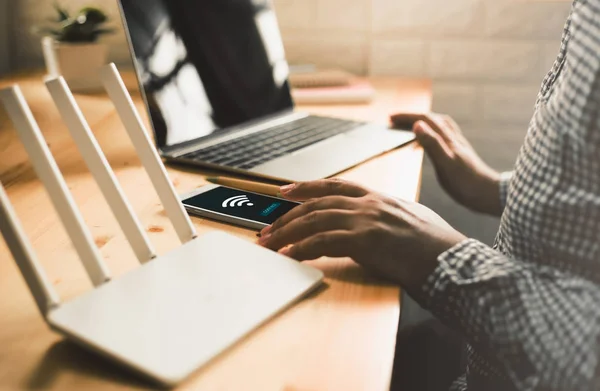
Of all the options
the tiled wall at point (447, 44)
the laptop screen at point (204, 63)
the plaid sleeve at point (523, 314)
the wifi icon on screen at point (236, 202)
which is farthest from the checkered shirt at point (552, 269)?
the tiled wall at point (447, 44)

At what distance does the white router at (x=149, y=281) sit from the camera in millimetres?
398

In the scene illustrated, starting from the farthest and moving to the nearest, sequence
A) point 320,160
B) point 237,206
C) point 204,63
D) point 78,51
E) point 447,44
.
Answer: point 447,44 < point 78,51 < point 204,63 < point 320,160 < point 237,206

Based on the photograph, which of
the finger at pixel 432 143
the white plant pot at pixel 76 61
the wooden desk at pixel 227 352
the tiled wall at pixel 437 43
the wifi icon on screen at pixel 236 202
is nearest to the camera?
the wooden desk at pixel 227 352

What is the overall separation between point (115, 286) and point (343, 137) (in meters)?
0.53

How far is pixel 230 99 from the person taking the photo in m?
0.94

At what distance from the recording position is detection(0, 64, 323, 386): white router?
15.7 inches

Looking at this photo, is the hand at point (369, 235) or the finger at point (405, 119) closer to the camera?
the hand at point (369, 235)

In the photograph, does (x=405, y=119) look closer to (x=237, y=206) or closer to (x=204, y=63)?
(x=204, y=63)

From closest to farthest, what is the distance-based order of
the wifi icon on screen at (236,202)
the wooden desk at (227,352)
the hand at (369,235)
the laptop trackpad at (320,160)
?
the wooden desk at (227,352) < the hand at (369,235) < the wifi icon on screen at (236,202) < the laptop trackpad at (320,160)

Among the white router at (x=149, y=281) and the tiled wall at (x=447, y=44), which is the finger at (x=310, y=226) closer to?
the white router at (x=149, y=281)

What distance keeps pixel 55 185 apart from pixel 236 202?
228mm

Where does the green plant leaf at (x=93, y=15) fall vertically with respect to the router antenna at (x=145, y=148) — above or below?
above

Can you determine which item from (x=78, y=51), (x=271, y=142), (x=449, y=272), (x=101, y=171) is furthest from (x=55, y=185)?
(x=78, y=51)

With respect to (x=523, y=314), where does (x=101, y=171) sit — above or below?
above
